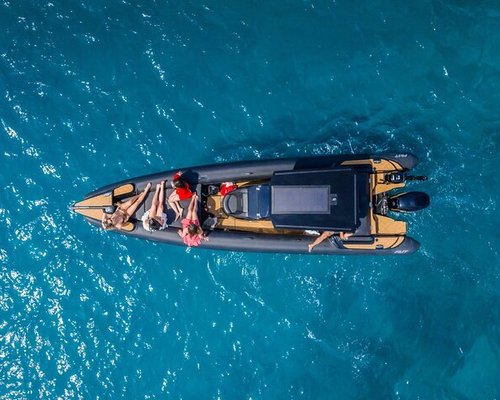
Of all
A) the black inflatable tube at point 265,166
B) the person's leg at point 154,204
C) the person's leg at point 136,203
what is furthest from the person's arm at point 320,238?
the person's leg at point 136,203

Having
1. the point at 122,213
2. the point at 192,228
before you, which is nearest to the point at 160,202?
the point at 122,213

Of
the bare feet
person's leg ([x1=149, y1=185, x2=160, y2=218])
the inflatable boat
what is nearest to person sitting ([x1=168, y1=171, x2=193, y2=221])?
the inflatable boat

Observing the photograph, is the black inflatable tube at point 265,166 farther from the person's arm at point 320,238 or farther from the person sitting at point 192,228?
the person's arm at point 320,238

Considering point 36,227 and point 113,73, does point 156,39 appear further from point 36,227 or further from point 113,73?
point 36,227

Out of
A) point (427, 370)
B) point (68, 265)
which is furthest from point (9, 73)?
point (427, 370)

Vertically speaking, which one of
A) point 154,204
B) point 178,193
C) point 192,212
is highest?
point 178,193

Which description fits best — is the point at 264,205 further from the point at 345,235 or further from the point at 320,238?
the point at 345,235
